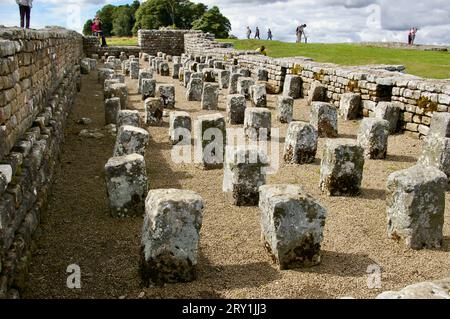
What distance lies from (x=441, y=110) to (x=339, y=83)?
4472 mm

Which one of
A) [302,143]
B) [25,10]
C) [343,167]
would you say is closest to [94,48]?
[25,10]

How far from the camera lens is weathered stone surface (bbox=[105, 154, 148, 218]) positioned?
6227mm

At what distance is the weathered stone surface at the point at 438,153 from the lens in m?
7.86

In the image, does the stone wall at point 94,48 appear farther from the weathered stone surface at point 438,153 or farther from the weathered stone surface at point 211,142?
the weathered stone surface at point 438,153

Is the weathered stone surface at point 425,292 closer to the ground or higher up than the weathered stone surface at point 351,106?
closer to the ground

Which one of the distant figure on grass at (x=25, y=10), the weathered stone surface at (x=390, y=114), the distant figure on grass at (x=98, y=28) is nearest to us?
the weathered stone surface at (x=390, y=114)

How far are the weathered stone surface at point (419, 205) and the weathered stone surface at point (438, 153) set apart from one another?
2373 mm

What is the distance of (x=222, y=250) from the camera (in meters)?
5.57

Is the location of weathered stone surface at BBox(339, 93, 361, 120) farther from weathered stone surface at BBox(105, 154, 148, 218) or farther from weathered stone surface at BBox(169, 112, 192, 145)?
weathered stone surface at BBox(105, 154, 148, 218)

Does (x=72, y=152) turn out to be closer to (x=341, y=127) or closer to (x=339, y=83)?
(x=341, y=127)

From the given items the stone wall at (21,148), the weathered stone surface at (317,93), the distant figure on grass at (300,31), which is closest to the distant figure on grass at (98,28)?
the distant figure on grass at (300,31)

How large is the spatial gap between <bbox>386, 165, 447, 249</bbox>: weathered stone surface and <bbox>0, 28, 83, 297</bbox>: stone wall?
13.8 feet

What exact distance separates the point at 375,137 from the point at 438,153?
1.56m

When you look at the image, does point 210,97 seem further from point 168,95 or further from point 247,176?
point 247,176
